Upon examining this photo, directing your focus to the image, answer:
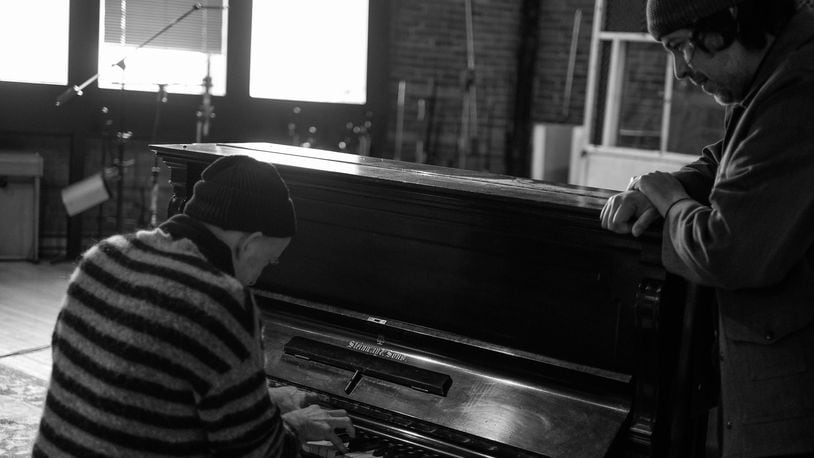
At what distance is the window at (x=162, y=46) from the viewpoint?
739cm

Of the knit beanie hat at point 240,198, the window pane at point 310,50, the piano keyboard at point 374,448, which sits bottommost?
the piano keyboard at point 374,448

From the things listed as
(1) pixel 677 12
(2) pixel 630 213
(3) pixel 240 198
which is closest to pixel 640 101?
(2) pixel 630 213

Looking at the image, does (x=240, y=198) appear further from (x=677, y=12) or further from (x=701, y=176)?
(x=701, y=176)

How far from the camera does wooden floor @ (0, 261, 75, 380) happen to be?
15.9ft

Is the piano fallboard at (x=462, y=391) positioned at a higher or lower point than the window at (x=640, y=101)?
lower

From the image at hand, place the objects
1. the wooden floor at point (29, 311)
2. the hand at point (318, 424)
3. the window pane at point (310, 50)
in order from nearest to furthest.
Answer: the hand at point (318, 424) < the wooden floor at point (29, 311) < the window pane at point (310, 50)

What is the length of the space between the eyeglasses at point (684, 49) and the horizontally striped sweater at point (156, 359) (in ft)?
2.92

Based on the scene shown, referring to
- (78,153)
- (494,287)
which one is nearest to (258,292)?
(494,287)

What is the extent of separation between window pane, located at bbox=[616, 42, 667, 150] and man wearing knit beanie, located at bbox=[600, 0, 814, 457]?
22.3ft

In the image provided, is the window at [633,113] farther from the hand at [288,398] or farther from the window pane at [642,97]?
the hand at [288,398]

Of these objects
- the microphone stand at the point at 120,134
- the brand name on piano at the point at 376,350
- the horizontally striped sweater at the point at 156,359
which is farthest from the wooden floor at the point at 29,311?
the horizontally striped sweater at the point at 156,359

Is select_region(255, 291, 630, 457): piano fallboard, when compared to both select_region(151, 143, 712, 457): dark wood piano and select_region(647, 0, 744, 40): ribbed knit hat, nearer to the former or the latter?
select_region(151, 143, 712, 457): dark wood piano

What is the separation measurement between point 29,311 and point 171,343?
4602mm

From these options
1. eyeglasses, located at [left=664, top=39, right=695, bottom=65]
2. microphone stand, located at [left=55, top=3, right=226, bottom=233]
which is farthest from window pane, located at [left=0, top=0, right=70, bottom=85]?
eyeglasses, located at [left=664, top=39, right=695, bottom=65]
